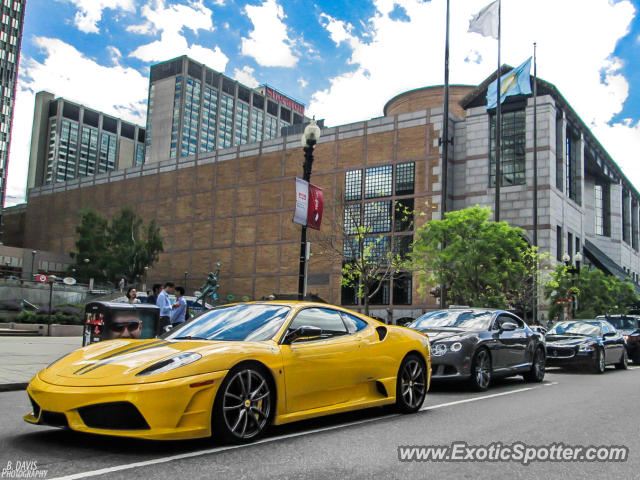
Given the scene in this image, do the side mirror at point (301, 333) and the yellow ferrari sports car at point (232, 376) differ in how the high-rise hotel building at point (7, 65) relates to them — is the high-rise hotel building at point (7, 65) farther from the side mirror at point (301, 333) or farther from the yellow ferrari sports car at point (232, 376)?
the side mirror at point (301, 333)

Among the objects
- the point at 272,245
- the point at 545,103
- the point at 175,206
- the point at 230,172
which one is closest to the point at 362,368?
the point at 545,103

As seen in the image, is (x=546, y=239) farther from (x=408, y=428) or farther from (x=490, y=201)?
(x=408, y=428)

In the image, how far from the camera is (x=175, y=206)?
70.4m

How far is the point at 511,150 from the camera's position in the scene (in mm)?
49781

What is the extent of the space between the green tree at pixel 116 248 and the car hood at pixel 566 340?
5064 centimetres

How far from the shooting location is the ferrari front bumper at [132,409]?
4.65 metres

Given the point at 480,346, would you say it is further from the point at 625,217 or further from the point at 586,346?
the point at 625,217

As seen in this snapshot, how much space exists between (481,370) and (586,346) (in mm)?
6487

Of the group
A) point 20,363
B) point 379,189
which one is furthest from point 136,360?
point 379,189

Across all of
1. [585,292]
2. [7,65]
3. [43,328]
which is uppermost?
[7,65]

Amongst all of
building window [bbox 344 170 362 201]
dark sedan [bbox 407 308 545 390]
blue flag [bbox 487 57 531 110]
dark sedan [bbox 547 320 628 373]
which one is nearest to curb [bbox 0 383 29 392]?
dark sedan [bbox 407 308 545 390]

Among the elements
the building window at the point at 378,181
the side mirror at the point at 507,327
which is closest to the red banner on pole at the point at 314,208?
the side mirror at the point at 507,327

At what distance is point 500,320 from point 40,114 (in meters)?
157

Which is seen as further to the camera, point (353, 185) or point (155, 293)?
point (353, 185)
